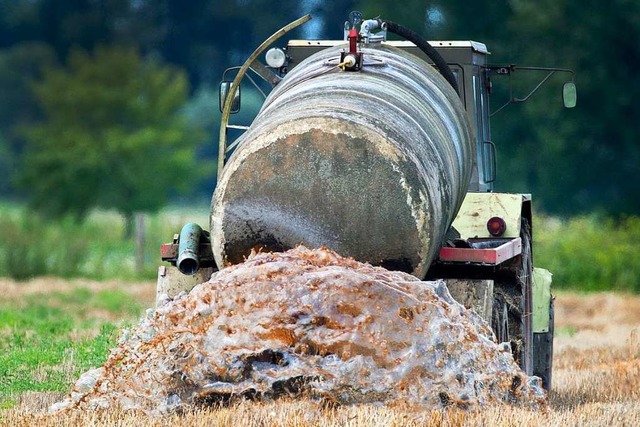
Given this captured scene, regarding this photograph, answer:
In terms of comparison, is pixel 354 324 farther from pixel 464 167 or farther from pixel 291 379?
pixel 464 167

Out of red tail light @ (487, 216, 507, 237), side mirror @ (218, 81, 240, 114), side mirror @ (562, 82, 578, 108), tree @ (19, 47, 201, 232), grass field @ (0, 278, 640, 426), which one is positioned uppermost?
tree @ (19, 47, 201, 232)

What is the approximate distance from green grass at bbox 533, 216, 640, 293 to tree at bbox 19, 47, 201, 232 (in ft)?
38.4

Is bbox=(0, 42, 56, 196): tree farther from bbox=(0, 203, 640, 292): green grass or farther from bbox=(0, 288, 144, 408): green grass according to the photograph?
bbox=(0, 288, 144, 408): green grass

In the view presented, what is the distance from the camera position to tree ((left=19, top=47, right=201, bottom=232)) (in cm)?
3447

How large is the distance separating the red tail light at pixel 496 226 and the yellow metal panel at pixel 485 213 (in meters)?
0.03

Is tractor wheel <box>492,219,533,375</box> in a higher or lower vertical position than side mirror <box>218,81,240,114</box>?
lower

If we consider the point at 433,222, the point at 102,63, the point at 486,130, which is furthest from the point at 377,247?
the point at 102,63

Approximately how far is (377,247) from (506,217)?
2.16 m

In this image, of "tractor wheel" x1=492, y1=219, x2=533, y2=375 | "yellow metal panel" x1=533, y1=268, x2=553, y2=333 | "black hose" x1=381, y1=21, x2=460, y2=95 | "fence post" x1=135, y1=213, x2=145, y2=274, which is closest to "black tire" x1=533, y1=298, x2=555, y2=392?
"yellow metal panel" x1=533, y1=268, x2=553, y2=333

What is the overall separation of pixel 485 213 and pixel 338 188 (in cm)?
225

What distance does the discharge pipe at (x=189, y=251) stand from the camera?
838 cm

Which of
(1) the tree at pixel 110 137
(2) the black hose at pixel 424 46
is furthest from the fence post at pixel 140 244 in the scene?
(2) the black hose at pixel 424 46

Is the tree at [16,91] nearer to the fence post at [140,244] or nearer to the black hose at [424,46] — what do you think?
the fence post at [140,244]

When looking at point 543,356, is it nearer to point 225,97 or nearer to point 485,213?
point 485,213
